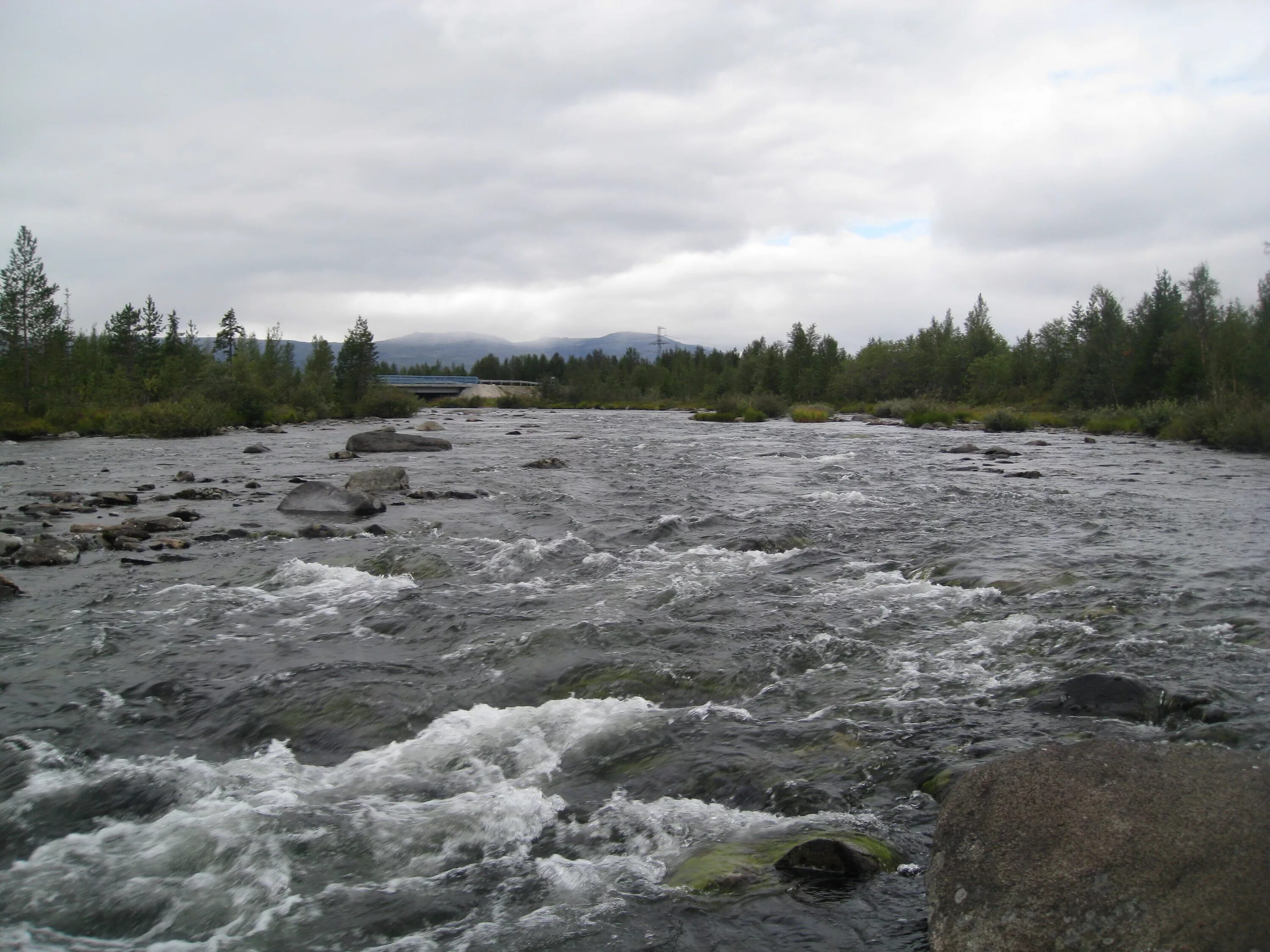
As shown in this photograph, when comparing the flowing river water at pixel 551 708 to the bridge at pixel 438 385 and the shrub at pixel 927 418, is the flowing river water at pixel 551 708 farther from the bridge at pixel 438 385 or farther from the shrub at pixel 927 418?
the bridge at pixel 438 385

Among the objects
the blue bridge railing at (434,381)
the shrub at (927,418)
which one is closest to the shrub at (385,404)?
the shrub at (927,418)

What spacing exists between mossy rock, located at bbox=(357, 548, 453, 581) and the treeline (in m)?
36.3

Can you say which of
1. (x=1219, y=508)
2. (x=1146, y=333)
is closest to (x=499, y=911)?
(x=1219, y=508)

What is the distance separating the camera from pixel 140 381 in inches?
2442

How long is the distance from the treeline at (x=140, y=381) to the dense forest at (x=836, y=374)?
120mm

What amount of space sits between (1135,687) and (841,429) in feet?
143

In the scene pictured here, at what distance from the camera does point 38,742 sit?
6391 millimetres

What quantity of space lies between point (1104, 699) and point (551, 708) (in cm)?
471

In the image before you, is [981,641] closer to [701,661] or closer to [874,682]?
[874,682]

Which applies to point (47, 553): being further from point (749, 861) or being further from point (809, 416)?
point (809, 416)

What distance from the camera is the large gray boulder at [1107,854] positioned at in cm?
329

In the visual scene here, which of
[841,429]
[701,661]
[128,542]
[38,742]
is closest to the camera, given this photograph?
[38,742]

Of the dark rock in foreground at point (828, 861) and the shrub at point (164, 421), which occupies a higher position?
the shrub at point (164, 421)

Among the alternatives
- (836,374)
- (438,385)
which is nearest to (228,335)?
(438,385)
